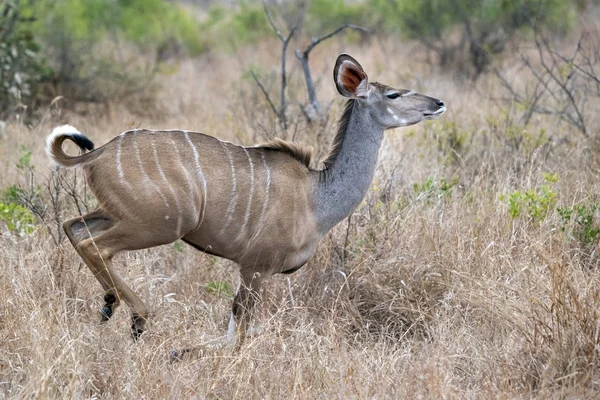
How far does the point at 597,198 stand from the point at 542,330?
1.85 m

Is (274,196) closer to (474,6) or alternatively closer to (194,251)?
(194,251)

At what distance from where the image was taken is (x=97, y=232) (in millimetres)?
4301

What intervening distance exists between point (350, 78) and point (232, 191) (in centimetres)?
100

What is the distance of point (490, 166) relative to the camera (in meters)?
6.24

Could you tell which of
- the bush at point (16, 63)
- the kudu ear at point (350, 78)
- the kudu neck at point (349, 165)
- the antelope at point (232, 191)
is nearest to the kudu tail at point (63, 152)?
the antelope at point (232, 191)

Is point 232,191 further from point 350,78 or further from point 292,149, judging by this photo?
point 350,78

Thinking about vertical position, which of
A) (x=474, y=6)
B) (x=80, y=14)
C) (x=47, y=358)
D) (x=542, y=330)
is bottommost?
(x=47, y=358)

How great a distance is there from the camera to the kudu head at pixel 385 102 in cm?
486

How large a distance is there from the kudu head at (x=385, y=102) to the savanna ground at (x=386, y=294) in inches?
28.3

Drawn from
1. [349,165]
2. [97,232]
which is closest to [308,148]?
[349,165]

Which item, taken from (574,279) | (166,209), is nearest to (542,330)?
(574,279)

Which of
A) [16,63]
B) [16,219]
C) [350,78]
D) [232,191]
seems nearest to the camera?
[232,191]

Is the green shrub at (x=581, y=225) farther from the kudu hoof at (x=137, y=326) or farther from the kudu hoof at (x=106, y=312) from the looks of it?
the kudu hoof at (x=106, y=312)

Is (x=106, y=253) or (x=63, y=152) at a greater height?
(x=63, y=152)
